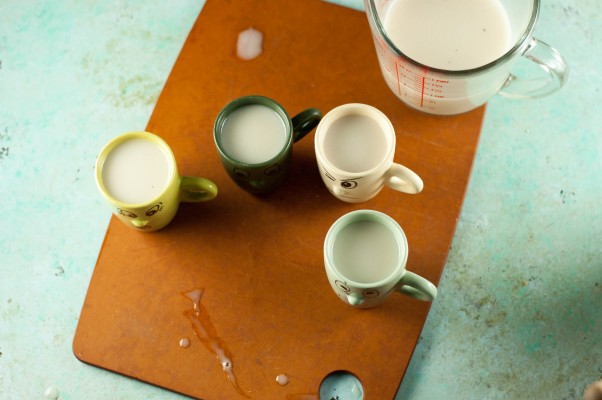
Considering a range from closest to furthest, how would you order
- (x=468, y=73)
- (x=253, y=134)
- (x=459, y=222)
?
(x=468, y=73) → (x=253, y=134) → (x=459, y=222)

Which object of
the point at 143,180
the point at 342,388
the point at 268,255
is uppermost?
the point at 143,180

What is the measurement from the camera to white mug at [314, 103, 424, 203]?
1.01 meters

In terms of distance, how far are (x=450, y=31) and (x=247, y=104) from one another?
32 centimetres

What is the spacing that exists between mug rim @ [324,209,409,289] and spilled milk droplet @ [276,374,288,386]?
0.63ft

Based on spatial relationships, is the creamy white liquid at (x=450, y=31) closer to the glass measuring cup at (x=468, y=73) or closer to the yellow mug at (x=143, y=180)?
the glass measuring cup at (x=468, y=73)

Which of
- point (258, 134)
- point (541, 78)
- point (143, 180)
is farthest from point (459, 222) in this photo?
point (143, 180)

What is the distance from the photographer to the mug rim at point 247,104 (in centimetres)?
101

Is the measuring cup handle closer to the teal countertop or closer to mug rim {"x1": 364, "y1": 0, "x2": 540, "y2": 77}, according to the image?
mug rim {"x1": 364, "y1": 0, "x2": 540, "y2": 77}

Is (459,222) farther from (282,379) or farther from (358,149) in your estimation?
(282,379)

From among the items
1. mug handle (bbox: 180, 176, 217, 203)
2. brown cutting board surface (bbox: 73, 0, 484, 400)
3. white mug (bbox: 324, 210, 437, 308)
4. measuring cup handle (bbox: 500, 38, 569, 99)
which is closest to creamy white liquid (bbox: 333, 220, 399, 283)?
white mug (bbox: 324, 210, 437, 308)

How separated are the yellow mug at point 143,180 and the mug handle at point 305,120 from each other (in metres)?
0.15

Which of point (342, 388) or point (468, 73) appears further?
point (342, 388)

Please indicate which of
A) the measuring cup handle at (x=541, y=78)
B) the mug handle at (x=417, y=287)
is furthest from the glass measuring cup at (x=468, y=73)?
the mug handle at (x=417, y=287)

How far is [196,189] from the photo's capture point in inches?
42.3
